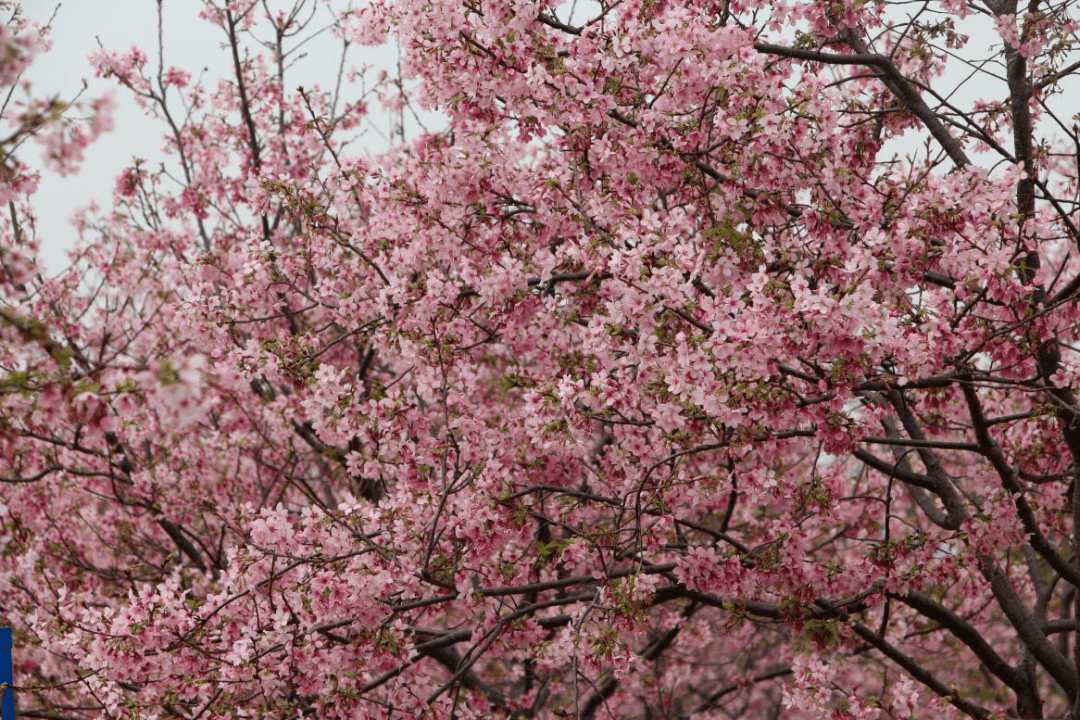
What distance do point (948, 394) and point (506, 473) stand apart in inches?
97.4

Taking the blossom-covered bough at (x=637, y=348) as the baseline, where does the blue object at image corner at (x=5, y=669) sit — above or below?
below

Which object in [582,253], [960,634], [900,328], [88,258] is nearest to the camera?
[900,328]

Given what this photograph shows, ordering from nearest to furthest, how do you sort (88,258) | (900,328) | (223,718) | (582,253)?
(900,328) < (223,718) < (582,253) < (88,258)

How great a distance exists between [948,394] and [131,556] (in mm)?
7480

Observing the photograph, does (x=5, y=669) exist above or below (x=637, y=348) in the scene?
below

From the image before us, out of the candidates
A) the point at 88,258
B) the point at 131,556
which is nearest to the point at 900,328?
the point at 131,556

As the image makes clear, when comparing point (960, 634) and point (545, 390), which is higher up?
point (545, 390)

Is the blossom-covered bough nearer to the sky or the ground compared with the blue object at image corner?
nearer to the sky

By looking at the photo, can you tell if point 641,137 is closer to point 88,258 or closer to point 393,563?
point 393,563

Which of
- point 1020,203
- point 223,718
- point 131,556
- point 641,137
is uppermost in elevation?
point 131,556

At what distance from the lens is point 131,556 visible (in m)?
9.38

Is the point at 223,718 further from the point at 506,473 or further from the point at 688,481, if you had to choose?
the point at 688,481

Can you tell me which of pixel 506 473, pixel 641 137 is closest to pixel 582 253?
pixel 641 137

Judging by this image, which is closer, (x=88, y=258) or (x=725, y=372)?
(x=725, y=372)
